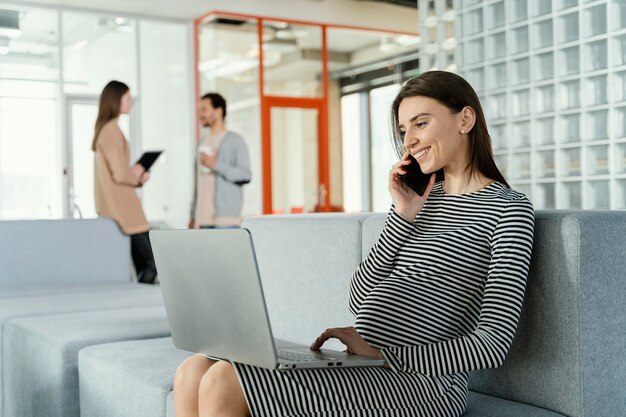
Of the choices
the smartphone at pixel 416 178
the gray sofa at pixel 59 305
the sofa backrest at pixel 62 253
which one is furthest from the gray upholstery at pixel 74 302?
the smartphone at pixel 416 178

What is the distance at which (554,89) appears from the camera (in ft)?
14.8

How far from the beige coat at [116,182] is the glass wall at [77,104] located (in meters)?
4.11

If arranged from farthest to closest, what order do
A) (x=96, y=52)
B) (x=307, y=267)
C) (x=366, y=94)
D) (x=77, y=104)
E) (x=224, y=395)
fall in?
(x=366, y=94) < (x=96, y=52) < (x=77, y=104) < (x=307, y=267) < (x=224, y=395)

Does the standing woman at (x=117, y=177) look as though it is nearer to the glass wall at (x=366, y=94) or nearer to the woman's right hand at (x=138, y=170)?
the woman's right hand at (x=138, y=170)

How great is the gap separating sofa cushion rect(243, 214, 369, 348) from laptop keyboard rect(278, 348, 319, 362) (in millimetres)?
718

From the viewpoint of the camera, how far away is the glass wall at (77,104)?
885cm

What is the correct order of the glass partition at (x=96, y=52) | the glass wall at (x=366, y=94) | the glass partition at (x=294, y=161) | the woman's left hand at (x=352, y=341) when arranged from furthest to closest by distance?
the glass wall at (x=366, y=94), the glass partition at (x=294, y=161), the glass partition at (x=96, y=52), the woman's left hand at (x=352, y=341)

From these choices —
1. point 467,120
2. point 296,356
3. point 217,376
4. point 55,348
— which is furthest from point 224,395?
point 55,348

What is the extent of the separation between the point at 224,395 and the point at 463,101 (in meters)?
0.90

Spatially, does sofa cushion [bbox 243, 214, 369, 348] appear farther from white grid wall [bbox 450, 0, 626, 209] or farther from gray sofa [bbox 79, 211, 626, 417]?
white grid wall [bbox 450, 0, 626, 209]

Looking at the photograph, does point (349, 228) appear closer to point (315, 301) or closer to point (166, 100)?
point (315, 301)

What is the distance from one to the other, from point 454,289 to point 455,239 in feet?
0.39

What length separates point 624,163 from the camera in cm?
417

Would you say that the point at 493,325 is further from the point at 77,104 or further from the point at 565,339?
the point at 77,104
